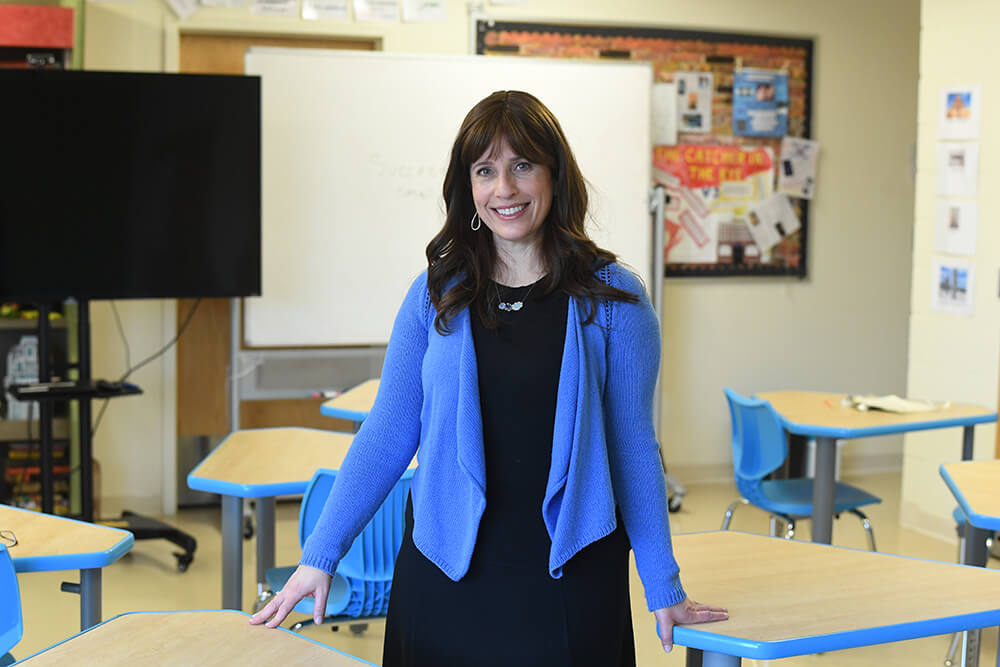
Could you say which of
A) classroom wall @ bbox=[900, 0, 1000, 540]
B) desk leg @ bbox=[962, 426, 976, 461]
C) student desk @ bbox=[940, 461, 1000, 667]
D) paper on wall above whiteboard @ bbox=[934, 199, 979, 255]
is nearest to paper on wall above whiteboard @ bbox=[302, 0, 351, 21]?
classroom wall @ bbox=[900, 0, 1000, 540]

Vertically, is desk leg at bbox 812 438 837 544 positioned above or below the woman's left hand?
below

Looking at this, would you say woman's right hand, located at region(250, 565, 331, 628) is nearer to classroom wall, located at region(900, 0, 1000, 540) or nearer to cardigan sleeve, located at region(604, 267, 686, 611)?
cardigan sleeve, located at region(604, 267, 686, 611)

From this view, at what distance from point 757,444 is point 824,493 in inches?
12.0

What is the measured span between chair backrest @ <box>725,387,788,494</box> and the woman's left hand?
2.01 metres

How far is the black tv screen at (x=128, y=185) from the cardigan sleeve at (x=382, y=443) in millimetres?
2780

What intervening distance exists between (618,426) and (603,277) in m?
0.22

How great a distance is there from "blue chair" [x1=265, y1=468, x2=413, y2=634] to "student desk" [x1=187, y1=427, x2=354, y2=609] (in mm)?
195

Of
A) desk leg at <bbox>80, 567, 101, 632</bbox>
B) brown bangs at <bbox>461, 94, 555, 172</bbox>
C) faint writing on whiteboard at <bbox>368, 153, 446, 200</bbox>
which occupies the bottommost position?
desk leg at <bbox>80, 567, 101, 632</bbox>

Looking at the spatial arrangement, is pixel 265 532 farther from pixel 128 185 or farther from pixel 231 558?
pixel 128 185

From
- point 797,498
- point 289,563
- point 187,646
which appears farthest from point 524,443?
point 289,563

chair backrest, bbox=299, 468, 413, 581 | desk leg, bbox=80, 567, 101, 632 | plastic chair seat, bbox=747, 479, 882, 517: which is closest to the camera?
desk leg, bbox=80, 567, 101, 632

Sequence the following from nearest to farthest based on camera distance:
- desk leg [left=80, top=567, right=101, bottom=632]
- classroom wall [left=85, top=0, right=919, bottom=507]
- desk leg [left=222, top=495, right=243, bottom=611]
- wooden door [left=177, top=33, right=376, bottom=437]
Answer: desk leg [left=80, top=567, right=101, bottom=632], desk leg [left=222, top=495, right=243, bottom=611], wooden door [left=177, top=33, right=376, bottom=437], classroom wall [left=85, top=0, right=919, bottom=507]

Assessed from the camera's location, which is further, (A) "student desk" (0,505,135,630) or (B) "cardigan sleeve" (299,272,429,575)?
(A) "student desk" (0,505,135,630)

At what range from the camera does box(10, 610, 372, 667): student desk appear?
1.54 metres
